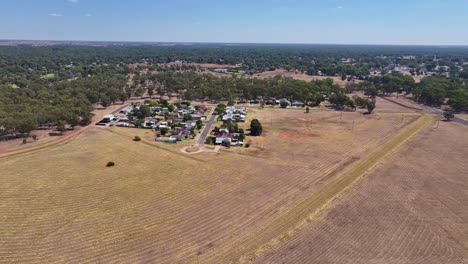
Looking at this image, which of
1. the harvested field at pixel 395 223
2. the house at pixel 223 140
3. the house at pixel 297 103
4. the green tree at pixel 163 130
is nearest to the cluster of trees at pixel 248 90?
the house at pixel 297 103

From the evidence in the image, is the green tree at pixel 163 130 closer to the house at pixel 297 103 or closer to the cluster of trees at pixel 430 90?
the house at pixel 297 103

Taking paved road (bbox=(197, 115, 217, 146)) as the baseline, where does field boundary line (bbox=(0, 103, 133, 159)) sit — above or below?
above

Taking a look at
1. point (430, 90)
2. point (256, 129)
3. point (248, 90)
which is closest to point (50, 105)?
point (256, 129)

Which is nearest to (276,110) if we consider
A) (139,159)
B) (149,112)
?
(149,112)

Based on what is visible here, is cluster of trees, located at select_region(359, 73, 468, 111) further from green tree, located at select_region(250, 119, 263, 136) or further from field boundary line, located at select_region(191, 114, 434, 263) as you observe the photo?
green tree, located at select_region(250, 119, 263, 136)

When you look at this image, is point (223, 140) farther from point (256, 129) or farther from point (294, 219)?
point (294, 219)

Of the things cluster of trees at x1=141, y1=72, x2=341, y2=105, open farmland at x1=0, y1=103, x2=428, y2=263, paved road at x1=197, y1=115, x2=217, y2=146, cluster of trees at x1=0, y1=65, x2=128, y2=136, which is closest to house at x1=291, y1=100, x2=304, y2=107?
cluster of trees at x1=141, y1=72, x2=341, y2=105
